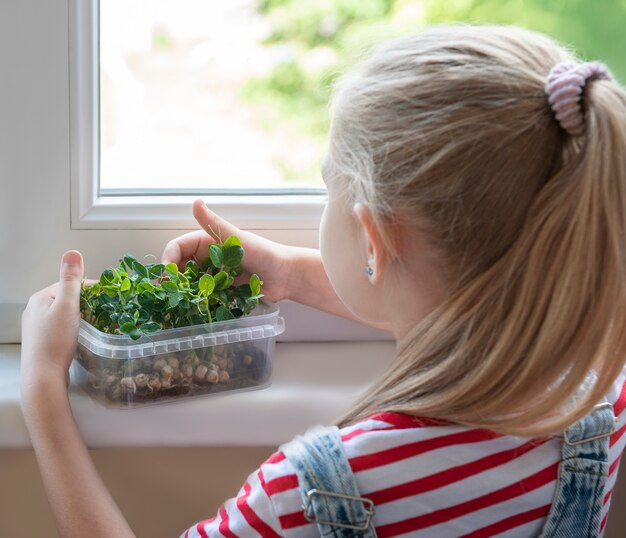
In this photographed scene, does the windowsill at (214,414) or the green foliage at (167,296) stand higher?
the green foliage at (167,296)

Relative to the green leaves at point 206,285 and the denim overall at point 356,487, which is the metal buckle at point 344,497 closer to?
the denim overall at point 356,487

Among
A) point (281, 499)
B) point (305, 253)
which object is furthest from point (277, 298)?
point (281, 499)

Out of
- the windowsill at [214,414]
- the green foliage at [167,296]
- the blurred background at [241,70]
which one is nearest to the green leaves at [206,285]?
the green foliage at [167,296]

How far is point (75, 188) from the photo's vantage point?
940 millimetres

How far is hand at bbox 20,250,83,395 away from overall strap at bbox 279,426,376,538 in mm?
255

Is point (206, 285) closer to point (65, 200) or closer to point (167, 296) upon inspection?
point (167, 296)

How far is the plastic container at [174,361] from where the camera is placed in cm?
80

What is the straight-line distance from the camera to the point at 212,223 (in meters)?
0.91

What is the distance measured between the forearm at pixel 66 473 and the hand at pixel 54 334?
14 mm

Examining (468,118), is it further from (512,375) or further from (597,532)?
(597,532)

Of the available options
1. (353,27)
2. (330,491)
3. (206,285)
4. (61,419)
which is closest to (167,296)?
(206,285)

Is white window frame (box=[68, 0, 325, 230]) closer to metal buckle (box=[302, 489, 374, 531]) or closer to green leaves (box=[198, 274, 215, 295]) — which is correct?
green leaves (box=[198, 274, 215, 295])

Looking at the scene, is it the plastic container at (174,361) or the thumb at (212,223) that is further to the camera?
the thumb at (212,223)

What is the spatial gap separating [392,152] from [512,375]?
0.19 meters
